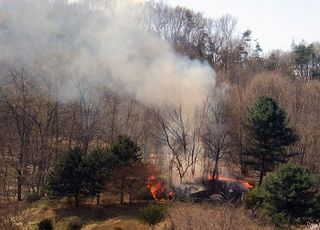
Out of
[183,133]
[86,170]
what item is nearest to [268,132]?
[183,133]

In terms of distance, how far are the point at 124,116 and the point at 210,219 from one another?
25069mm

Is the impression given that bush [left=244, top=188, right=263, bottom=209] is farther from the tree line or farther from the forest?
the tree line

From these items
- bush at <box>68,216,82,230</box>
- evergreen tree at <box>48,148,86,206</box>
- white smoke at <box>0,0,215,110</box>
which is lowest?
bush at <box>68,216,82,230</box>

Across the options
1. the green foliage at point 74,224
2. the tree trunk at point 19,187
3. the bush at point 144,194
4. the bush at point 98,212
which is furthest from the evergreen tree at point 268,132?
the tree trunk at point 19,187

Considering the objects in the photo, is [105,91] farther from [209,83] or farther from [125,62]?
[209,83]

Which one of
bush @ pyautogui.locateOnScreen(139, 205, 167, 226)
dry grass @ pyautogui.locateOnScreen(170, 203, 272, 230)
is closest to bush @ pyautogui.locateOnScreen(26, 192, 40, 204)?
bush @ pyautogui.locateOnScreen(139, 205, 167, 226)

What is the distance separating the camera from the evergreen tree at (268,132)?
1119 inches

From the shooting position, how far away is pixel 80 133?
38594 millimetres

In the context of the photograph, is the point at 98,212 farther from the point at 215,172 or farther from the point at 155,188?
the point at 215,172

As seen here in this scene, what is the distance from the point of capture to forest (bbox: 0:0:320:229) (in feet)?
83.4

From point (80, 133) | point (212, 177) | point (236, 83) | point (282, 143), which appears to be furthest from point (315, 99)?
point (80, 133)

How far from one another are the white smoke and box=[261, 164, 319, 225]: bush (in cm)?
1218

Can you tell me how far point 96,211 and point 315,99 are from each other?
85.9 ft

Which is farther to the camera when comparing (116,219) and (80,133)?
(80,133)
